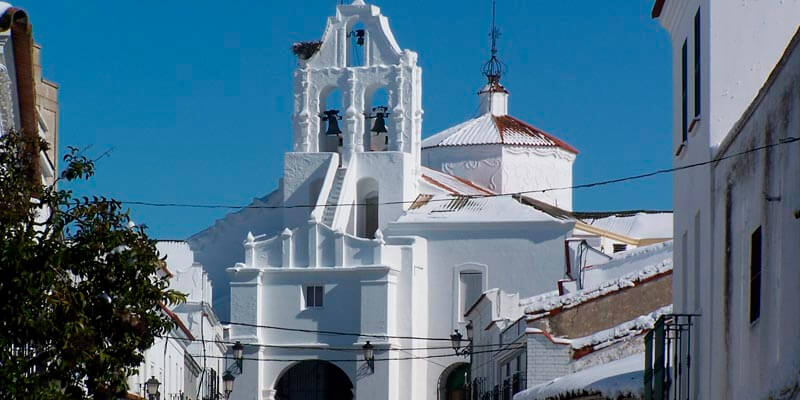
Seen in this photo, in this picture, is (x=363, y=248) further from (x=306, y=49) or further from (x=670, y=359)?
(x=670, y=359)

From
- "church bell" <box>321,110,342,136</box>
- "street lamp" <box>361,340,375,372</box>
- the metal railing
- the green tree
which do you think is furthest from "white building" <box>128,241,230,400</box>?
the green tree

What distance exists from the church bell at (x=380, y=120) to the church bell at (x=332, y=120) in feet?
4.35

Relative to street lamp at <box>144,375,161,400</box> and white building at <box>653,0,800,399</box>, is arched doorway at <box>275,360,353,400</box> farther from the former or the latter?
white building at <box>653,0,800,399</box>

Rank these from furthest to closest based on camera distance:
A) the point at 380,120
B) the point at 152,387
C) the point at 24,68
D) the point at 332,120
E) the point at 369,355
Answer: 1. the point at 332,120
2. the point at 380,120
3. the point at 369,355
4. the point at 152,387
5. the point at 24,68

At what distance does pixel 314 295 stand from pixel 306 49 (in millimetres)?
9565

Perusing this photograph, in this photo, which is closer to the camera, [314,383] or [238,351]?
[238,351]

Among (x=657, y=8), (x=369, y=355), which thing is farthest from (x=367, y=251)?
(x=657, y=8)

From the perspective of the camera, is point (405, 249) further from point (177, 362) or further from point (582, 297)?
point (582, 297)

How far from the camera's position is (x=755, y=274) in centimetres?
1528

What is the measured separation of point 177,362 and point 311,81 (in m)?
27.3

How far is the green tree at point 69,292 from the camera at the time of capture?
14.4m

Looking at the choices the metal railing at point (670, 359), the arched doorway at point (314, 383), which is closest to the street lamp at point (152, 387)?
the metal railing at point (670, 359)

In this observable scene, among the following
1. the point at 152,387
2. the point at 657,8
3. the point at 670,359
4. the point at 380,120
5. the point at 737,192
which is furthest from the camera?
the point at 380,120

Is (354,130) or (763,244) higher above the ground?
(354,130)
